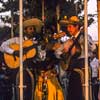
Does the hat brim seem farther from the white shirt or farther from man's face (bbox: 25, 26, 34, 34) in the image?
the white shirt

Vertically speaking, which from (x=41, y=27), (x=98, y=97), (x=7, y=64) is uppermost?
(x=41, y=27)

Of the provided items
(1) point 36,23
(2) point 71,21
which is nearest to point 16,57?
(1) point 36,23

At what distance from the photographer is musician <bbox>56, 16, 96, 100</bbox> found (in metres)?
5.89

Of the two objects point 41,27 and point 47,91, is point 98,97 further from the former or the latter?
point 41,27

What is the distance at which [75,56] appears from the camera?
19.4ft

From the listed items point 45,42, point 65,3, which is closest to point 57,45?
point 45,42

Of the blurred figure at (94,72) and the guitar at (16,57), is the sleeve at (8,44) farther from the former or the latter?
the blurred figure at (94,72)

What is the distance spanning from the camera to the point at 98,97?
6027 millimetres

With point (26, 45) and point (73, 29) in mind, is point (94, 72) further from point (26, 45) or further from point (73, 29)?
point (26, 45)

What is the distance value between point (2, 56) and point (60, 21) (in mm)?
877

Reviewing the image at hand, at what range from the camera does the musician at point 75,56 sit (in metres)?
5.89

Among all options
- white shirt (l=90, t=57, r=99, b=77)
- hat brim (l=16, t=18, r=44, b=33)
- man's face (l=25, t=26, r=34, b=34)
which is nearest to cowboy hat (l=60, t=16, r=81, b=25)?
hat brim (l=16, t=18, r=44, b=33)

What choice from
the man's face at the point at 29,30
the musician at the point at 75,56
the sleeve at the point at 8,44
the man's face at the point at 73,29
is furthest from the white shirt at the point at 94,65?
the sleeve at the point at 8,44

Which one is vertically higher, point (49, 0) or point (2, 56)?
point (49, 0)
